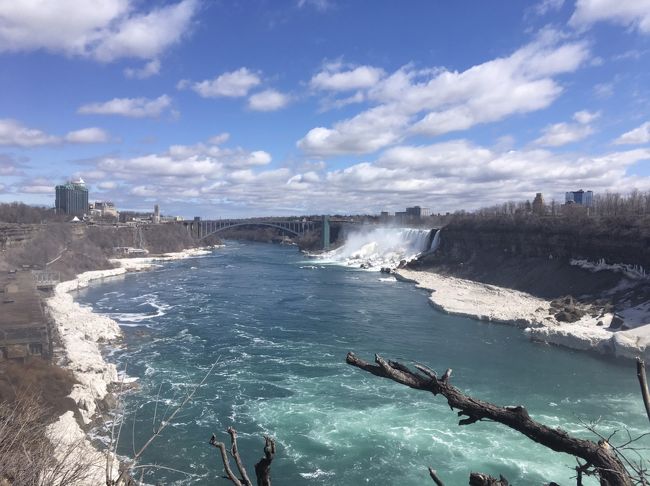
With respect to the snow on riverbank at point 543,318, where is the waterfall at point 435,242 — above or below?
above

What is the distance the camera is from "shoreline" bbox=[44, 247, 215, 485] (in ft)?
28.2

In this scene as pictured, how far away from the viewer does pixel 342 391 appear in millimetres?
13148

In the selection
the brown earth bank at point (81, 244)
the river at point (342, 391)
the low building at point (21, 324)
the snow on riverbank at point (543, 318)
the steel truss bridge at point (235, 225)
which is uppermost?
the steel truss bridge at point (235, 225)

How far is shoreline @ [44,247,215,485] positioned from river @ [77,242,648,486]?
31.1 inches

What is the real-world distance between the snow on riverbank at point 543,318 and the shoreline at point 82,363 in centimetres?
1527

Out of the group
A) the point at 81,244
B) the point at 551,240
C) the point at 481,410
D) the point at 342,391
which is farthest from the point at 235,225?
the point at 481,410

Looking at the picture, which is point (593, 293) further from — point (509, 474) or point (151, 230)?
point (151, 230)

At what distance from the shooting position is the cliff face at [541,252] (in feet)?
89.9

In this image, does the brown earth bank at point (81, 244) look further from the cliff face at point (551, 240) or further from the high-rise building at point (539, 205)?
the high-rise building at point (539, 205)

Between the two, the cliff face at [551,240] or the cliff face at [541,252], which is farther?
the cliff face at [551,240]

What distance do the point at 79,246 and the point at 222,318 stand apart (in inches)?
1262

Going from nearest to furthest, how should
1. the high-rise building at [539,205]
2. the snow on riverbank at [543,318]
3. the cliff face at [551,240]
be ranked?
the snow on riverbank at [543,318]
the cliff face at [551,240]
the high-rise building at [539,205]

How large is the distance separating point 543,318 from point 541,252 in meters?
14.5

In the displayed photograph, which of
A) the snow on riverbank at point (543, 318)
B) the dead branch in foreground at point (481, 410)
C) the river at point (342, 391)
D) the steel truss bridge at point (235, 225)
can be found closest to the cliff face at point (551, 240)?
the snow on riverbank at point (543, 318)
